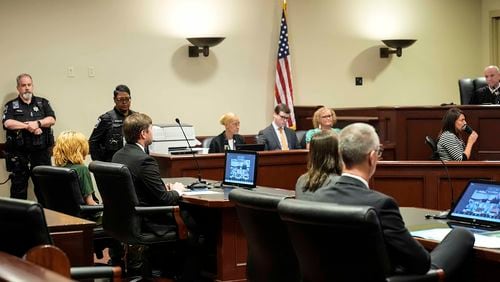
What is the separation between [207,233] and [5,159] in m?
3.37

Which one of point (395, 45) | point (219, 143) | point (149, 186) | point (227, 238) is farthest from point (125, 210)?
point (395, 45)

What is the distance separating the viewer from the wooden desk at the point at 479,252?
3430mm

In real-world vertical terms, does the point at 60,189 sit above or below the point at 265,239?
above

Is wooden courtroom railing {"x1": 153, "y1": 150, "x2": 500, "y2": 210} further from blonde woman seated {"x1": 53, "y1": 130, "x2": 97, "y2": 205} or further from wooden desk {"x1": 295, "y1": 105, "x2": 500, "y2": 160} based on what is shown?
wooden desk {"x1": 295, "y1": 105, "x2": 500, "y2": 160}

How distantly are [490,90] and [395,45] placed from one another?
2.16 meters

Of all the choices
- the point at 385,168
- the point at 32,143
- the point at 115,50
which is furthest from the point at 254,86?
the point at 385,168

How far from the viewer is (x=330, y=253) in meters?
3.08

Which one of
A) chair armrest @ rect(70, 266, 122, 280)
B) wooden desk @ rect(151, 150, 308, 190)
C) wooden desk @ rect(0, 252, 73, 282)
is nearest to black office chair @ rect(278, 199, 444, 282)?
chair armrest @ rect(70, 266, 122, 280)

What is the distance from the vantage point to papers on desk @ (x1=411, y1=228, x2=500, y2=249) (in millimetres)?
3525

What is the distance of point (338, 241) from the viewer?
9.92 feet

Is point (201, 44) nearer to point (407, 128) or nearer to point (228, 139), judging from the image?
point (228, 139)

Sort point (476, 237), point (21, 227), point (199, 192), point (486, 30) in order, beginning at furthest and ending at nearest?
point (486, 30), point (199, 192), point (476, 237), point (21, 227)

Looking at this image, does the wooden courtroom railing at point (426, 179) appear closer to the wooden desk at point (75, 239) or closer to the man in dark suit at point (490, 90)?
the man in dark suit at point (490, 90)

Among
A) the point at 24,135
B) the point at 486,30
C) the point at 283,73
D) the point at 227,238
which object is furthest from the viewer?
the point at 486,30
